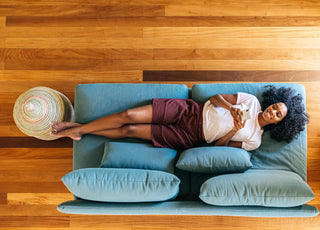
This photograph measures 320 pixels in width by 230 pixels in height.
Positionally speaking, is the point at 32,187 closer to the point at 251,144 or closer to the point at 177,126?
Result: the point at 177,126

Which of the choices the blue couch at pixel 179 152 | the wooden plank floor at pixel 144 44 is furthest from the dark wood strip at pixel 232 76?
the blue couch at pixel 179 152

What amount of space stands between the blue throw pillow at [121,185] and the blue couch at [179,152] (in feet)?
0.31

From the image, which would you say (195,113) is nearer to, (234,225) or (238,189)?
(238,189)

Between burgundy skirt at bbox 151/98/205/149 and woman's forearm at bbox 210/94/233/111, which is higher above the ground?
woman's forearm at bbox 210/94/233/111

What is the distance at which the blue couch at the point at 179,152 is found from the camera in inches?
65.6

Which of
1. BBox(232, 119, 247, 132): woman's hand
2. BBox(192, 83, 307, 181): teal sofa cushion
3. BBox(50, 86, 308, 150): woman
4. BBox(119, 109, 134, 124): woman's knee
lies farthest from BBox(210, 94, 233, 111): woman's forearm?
BBox(119, 109, 134, 124): woman's knee

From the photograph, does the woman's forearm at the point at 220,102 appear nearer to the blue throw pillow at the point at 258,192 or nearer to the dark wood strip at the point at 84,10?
the blue throw pillow at the point at 258,192

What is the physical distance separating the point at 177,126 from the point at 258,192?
29.8 inches

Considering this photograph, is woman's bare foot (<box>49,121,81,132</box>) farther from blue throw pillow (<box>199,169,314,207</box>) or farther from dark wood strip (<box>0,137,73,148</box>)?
blue throw pillow (<box>199,169,314,207</box>)

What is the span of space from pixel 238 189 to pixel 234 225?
926mm

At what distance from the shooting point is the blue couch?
5.47ft

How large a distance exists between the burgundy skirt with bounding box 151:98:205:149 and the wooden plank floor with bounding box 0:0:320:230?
0.60 m

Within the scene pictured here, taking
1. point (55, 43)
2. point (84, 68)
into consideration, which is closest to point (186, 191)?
point (84, 68)

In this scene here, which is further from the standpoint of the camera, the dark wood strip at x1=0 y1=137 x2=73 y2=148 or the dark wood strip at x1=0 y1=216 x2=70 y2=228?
the dark wood strip at x1=0 y1=137 x2=73 y2=148
